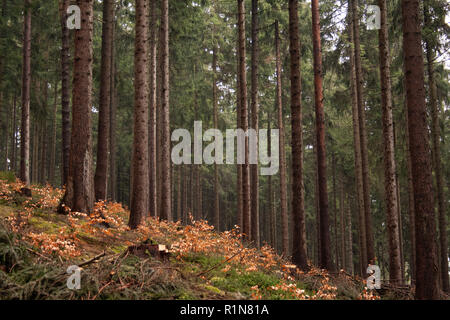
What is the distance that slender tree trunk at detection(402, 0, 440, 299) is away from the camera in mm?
6543

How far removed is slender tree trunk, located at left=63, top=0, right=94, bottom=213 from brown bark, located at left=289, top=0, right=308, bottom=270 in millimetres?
6260

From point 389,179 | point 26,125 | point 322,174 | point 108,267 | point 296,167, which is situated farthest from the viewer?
point 26,125

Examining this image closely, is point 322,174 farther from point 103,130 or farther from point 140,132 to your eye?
point 103,130

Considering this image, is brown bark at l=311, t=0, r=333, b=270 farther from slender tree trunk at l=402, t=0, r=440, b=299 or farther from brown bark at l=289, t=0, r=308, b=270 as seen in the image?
slender tree trunk at l=402, t=0, r=440, b=299

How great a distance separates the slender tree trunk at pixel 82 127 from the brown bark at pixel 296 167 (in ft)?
20.5

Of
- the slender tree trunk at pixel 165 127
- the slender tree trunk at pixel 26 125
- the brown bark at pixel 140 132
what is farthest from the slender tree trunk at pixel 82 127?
the slender tree trunk at pixel 165 127

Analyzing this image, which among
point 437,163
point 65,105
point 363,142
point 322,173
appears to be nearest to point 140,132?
point 65,105

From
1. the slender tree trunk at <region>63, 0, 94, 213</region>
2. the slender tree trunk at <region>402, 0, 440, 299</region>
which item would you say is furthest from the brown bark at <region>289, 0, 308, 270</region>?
the slender tree trunk at <region>63, 0, 94, 213</region>

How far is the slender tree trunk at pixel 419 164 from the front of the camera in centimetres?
654

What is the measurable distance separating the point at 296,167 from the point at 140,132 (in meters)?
→ 5.11

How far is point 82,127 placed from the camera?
9.28 m

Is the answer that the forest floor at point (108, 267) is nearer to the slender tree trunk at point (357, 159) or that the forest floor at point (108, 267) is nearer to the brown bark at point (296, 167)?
the brown bark at point (296, 167)
